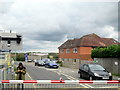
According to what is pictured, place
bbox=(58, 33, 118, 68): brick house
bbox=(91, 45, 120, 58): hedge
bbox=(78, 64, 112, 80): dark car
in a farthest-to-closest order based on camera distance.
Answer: bbox=(58, 33, 118, 68): brick house
bbox=(91, 45, 120, 58): hedge
bbox=(78, 64, 112, 80): dark car

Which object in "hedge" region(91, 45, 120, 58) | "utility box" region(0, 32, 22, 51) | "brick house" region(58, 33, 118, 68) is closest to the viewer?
"utility box" region(0, 32, 22, 51)

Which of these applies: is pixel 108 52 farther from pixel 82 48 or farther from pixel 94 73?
pixel 82 48

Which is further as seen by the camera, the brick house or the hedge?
the brick house

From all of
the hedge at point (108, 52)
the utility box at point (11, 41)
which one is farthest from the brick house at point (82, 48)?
the utility box at point (11, 41)

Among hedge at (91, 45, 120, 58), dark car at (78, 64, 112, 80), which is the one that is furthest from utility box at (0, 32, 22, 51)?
hedge at (91, 45, 120, 58)

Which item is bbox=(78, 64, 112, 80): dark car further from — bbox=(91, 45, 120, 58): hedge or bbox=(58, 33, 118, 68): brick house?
bbox=(58, 33, 118, 68): brick house

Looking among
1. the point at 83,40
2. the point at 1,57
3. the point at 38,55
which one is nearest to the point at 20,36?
the point at 1,57

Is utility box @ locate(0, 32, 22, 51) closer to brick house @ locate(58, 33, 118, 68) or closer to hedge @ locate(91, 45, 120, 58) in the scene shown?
hedge @ locate(91, 45, 120, 58)

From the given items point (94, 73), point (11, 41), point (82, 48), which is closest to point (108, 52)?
point (94, 73)

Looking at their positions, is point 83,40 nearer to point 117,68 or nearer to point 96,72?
point 117,68

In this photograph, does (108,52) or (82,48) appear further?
(82,48)

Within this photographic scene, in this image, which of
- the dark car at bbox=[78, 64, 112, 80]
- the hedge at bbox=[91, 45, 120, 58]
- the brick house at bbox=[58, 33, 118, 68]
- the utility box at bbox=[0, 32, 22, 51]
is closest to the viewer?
the utility box at bbox=[0, 32, 22, 51]

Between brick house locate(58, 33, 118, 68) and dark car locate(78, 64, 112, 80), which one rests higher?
brick house locate(58, 33, 118, 68)

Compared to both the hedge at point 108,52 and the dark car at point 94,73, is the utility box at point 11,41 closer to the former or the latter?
the dark car at point 94,73
